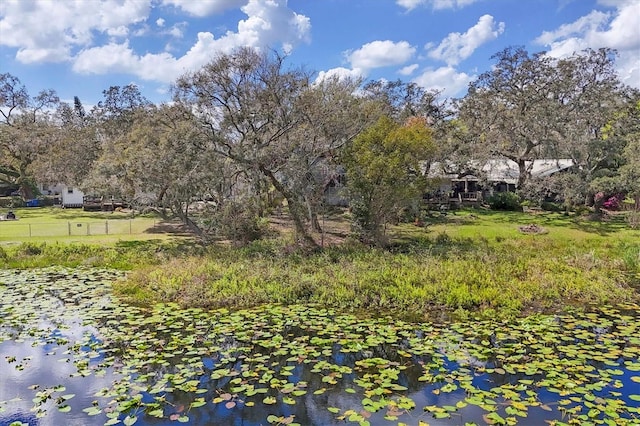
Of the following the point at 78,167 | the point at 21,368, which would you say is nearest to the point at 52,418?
the point at 21,368

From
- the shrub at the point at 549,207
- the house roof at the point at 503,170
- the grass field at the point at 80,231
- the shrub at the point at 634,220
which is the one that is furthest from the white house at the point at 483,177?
the grass field at the point at 80,231

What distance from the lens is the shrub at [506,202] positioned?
109ft

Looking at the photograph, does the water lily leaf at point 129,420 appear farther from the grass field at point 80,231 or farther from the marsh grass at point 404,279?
the grass field at point 80,231

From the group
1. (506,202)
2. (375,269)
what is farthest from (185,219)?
(506,202)

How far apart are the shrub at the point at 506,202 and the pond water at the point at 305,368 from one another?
23.0 m

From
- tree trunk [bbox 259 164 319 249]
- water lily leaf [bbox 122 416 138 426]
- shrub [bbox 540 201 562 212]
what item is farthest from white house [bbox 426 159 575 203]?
water lily leaf [bbox 122 416 138 426]

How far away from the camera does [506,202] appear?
1318 inches

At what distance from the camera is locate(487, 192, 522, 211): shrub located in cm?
3338

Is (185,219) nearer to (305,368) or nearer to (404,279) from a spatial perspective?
(404,279)

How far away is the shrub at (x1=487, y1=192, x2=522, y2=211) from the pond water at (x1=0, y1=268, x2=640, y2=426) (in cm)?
2296

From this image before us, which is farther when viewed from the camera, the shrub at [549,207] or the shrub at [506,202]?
the shrub at [506,202]

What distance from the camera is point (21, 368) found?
26.7 ft

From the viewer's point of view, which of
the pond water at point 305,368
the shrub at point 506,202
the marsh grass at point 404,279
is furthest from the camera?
the shrub at point 506,202

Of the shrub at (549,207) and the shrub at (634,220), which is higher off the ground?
the shrub at (549,207)
